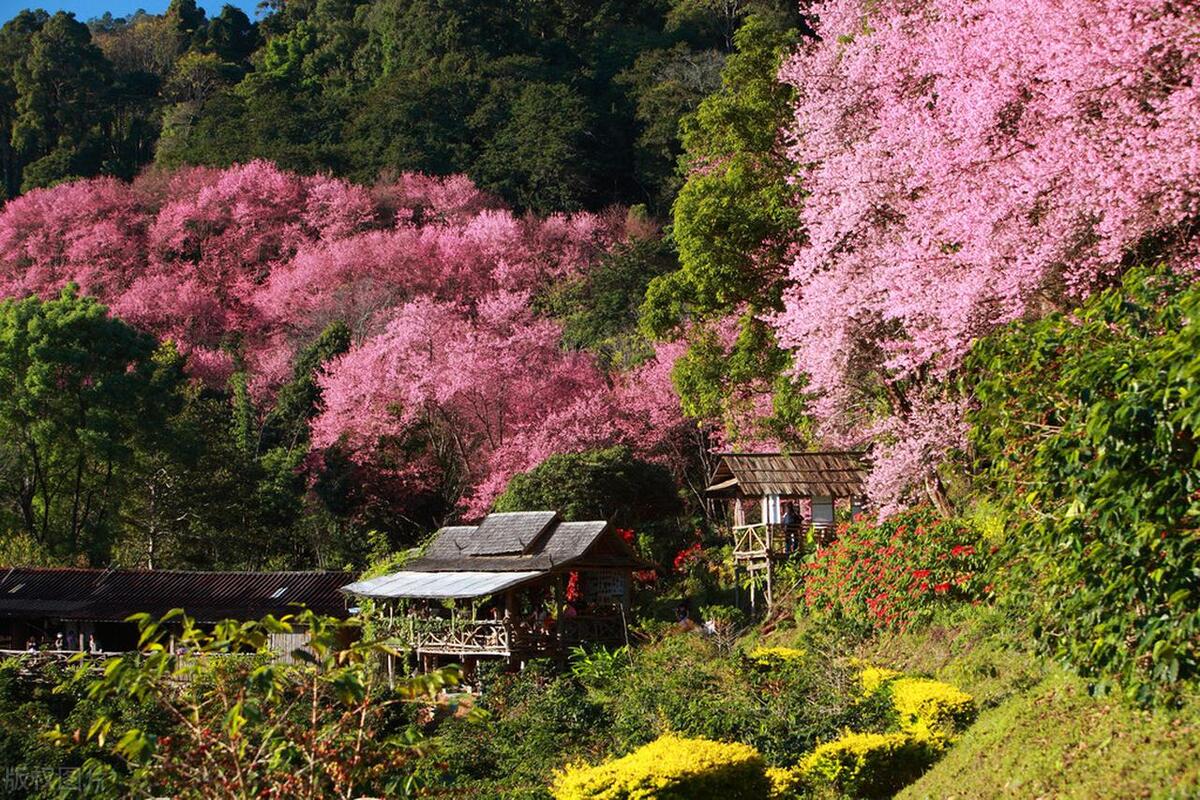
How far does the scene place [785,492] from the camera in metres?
23.3

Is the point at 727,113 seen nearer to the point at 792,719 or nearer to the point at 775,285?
the point at 775,285

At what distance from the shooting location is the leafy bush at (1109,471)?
675 centimetres

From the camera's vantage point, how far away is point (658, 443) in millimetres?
33156

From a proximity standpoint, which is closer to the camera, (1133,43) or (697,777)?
(697,777)

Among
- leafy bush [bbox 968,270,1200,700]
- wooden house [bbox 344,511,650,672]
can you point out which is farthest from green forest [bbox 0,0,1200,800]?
wooden house [bbox 344,511,650,672]

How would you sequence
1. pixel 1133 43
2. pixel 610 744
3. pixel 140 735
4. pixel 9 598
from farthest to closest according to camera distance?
1. pixel 9 598
2. pixel 610 744
3. pixel 1133 43
4. pixel 140 735

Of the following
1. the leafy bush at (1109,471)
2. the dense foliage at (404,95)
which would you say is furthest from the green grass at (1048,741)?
the dense foliage at (404,95)

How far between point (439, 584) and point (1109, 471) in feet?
61.5

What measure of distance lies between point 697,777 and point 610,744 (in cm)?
404

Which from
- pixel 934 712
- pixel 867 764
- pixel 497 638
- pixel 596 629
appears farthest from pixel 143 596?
pixel 867 764

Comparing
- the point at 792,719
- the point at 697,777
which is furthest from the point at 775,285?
the point at 697,777

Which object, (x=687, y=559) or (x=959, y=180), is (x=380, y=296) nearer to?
(x=687, y=559)

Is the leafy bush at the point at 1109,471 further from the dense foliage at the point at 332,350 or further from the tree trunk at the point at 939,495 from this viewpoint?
the dense foliage at the point at 332,350

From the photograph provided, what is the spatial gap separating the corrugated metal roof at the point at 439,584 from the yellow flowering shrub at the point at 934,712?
11.7m
